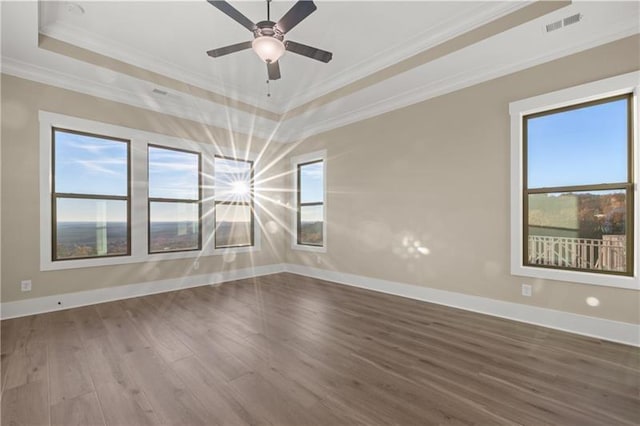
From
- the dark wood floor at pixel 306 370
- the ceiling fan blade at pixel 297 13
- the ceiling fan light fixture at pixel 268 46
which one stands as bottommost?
the dark wood floor at pixel 306 370

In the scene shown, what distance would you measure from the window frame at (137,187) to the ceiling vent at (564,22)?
4.95 metres

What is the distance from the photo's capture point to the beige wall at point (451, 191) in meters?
3.08

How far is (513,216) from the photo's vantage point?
3443 mm

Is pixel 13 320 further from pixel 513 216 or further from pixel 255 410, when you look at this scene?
pixel 513 216

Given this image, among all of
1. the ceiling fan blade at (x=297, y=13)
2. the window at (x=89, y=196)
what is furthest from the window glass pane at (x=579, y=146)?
the window at (x=89, y=196)

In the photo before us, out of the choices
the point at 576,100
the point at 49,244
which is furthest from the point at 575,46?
the point at 49,244

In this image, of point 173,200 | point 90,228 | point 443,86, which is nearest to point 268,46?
point 443,86

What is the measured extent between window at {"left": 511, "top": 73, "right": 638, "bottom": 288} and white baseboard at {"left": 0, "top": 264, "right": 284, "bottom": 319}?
472 cm

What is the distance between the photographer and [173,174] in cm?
502

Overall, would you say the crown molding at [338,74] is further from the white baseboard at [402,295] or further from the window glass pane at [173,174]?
the white baseboard at [402,295]

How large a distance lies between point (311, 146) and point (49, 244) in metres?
4.45

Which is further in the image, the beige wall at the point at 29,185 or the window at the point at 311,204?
the window at the point at 311,204

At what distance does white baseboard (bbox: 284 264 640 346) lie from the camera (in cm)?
280

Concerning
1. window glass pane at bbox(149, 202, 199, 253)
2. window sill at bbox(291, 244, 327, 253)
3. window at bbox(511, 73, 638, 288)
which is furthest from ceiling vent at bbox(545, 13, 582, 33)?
window glass pane at bbox(149, 202, 199, 253)
